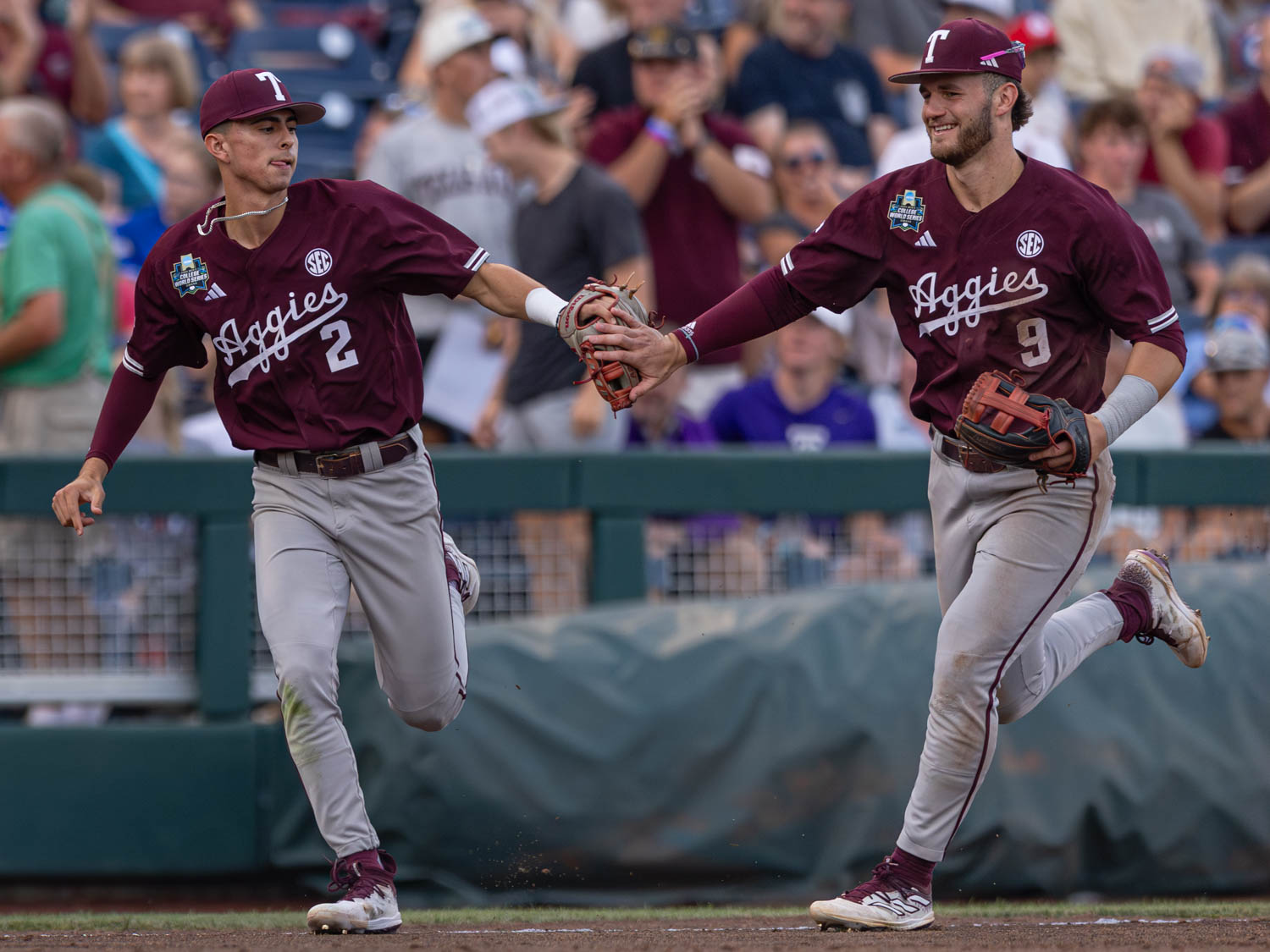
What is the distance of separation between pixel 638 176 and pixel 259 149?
3436 millimetres

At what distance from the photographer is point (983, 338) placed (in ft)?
14.7

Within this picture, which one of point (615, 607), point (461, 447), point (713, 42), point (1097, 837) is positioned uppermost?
point (713, 42)

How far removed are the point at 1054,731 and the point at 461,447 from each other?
8.49 feet

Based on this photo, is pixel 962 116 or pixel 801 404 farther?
pixel 801 404

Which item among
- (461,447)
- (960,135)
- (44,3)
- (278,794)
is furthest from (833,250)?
(44,3)

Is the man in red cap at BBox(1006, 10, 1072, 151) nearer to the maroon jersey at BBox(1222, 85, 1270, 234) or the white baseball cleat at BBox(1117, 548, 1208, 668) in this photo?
the maroon jersey at BBox(1222, 85, 1270, 234)

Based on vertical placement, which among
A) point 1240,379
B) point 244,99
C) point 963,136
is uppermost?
point 244,99

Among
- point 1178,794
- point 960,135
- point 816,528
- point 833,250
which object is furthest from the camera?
point 816,528

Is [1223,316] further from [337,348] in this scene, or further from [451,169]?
[337,348]

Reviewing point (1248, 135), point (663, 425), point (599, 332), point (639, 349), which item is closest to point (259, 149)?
point (599, 332)

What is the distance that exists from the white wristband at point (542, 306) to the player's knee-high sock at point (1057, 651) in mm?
1619

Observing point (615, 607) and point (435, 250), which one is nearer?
point (435, 250)

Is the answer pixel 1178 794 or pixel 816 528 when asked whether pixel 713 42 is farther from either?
pixel 1178 794

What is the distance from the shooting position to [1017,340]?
4.48 m
